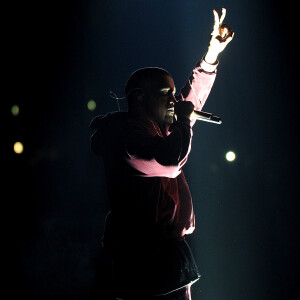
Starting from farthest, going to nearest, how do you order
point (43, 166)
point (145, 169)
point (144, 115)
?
point (43, 166)
point (144, 115)
point (145, 169)

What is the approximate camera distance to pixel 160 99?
157 centimetres

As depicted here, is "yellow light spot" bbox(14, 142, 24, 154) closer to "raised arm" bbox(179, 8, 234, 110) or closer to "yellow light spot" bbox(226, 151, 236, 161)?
"raised arm" bbox(179, 8, 234, 110)

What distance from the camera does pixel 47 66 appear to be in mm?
2971

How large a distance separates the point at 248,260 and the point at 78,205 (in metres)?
1.71

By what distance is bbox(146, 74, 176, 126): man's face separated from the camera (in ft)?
5.14

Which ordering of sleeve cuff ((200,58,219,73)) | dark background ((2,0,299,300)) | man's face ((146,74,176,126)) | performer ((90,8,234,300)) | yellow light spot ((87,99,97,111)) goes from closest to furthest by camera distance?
performer ((90,8,234,300)) → man's face ((146,74,176,126)) → sleeve cuff ((200,58,219,73)) → dark background ((2,0,299,300)) → yellow light spot ((87,99,97,111))

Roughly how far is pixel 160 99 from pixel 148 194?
497mm

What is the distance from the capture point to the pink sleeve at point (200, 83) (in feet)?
5.74

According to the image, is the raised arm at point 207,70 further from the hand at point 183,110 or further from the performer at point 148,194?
the hand at point 183,110

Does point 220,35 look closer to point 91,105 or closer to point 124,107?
point 124,107

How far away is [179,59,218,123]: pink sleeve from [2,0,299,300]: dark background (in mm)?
1198

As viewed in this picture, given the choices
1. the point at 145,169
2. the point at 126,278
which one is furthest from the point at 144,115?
the point at 126,278

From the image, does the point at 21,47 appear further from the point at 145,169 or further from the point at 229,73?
the point at 145,169

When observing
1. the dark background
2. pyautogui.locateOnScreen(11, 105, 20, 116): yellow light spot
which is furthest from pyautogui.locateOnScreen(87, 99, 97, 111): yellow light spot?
pyautogui.locateOnScreen(11, 105, 20, 116): yellow light spot
